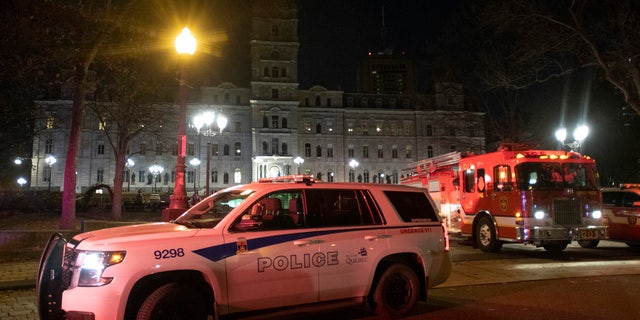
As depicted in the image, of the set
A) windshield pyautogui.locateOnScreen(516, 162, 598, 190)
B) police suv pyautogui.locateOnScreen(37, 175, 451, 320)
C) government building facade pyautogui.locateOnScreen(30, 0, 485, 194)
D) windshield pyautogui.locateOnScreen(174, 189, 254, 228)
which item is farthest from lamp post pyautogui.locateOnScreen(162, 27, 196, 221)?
government building facade pyautogui.locateOnScreen(30, 0, 485, 194)

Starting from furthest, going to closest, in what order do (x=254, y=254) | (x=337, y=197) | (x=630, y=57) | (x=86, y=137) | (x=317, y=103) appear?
(x=317, y=103)
(x=86, y=137)
(x=630, y=57)
(x=337, y=197)
(x=254, y=254)

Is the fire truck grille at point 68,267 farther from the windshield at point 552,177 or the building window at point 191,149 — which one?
the building window at point 191,149

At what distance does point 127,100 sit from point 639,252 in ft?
71.6

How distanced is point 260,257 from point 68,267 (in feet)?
6.62

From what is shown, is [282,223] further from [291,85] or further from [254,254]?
[291,85]

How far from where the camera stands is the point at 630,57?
18.8 meters

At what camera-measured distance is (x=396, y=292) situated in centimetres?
657

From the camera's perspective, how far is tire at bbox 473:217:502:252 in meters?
13.7

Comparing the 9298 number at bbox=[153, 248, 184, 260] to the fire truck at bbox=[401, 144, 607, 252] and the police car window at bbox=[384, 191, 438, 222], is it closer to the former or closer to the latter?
the police car window at bbox=[384, 191, 438, 222]

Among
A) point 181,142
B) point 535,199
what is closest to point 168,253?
point 181,142

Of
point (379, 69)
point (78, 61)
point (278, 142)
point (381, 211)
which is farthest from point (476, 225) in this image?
point (379, 69)

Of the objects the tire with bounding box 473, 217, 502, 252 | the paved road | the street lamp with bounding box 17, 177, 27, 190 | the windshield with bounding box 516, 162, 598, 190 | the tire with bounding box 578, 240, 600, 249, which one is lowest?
the paved road

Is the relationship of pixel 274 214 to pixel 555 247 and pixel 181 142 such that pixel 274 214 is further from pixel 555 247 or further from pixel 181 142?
pixel 555 247

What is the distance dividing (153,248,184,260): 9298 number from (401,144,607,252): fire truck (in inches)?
407
